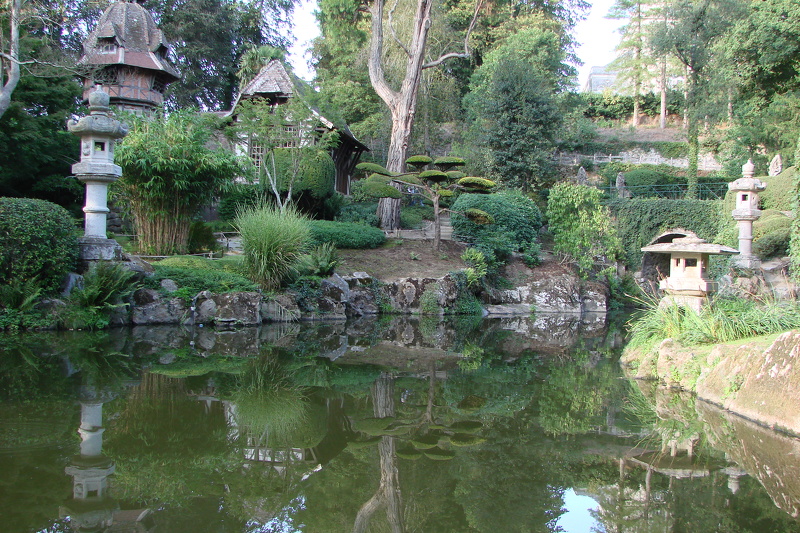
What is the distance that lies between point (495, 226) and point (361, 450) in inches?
576

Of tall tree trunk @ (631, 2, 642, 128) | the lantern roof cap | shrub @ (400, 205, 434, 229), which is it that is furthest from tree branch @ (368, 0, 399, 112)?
tall tree trunk @ (631, 2, 642, 128)

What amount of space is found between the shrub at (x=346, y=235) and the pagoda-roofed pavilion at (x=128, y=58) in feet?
42.6

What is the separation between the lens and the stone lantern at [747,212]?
15781 mm

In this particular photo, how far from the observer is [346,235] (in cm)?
1644

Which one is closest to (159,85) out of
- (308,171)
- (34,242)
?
(308,171)

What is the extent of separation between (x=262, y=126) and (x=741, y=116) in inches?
853

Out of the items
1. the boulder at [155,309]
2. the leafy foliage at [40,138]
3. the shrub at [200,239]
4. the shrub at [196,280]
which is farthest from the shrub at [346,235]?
the leafy foliage at [40,138]

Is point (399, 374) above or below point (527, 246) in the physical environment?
below

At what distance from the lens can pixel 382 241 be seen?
57.0ft

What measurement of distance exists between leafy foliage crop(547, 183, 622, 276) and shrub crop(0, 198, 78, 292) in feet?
46.5

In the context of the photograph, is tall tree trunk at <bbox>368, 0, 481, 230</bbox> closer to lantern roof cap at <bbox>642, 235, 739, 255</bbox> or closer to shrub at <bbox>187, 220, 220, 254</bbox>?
shrub at <bbox>187, 220, 220, 254</bbox>

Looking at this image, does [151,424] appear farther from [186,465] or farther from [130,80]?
[130,80]

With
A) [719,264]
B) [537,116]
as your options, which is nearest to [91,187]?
[719,264]

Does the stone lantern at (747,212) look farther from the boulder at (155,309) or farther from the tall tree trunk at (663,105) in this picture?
the tall tree trunk at (663,105)
